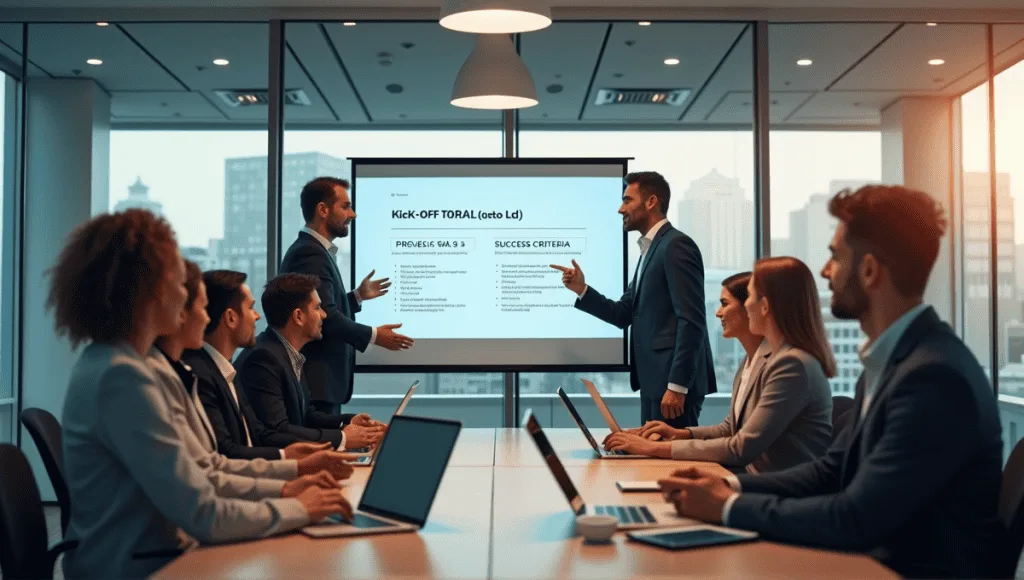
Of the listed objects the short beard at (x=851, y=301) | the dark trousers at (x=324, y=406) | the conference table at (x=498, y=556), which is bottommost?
the conference table at (x=498, y=556)

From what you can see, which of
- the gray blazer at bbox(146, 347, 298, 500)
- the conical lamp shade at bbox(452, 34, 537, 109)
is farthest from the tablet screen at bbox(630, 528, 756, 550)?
the conical lamp shade at bbox(452, 34, 537, 109)

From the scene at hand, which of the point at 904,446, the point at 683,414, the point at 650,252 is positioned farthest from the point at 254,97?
the point at 904,446

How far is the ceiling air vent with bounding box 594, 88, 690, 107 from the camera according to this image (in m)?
6.46

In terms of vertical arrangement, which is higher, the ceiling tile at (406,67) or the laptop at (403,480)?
the ceiling tile at (406,67)

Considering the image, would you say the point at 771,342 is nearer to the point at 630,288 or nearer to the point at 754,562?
the point at 754,562

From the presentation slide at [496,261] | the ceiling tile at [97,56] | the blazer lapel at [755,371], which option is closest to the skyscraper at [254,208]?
the presentation slide at [496,261]

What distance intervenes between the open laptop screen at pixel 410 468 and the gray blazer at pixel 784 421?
1.27m

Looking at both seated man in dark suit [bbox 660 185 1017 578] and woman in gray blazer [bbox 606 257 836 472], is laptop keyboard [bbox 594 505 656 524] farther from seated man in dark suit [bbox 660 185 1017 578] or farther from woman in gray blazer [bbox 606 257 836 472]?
woman in gray blazer [bbox 606 257 836 472]

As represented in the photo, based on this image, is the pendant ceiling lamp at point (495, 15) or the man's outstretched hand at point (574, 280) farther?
the man's outstretched hand at point (574, 280)

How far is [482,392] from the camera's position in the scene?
6359 millimetres

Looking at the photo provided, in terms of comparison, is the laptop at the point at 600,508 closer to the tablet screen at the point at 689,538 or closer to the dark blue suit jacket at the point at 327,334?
the tablet screen at the point at 689,538

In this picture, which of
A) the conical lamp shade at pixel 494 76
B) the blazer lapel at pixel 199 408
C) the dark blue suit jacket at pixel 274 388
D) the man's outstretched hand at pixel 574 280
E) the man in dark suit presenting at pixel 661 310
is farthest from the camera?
the man's outstretched hand at pixel 574 280

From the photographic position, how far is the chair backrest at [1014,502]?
2266 millimetres

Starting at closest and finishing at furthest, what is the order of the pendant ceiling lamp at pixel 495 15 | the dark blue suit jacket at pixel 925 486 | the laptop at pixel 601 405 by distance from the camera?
the dark blue suit jacket at pixel 925 486 → the pendant ceiling lamp at pixel 495 15 → the laptop at pixel 601 405
